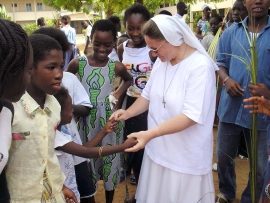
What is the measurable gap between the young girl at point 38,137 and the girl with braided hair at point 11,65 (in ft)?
0.95

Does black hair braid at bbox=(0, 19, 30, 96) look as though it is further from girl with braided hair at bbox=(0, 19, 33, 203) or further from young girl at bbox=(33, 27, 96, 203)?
young girl at bbox=(33, 27, 96, 203)

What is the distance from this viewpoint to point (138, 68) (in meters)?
3.83

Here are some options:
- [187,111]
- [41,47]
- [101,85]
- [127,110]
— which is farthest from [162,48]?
[101,85]

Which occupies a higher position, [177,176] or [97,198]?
[177,176]

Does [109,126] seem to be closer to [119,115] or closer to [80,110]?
[119,115]

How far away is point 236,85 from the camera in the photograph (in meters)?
3.16

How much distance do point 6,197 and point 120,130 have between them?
1943 mm

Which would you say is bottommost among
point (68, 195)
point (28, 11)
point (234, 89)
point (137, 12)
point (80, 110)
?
point (68, 195)

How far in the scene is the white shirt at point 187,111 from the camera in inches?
95.6

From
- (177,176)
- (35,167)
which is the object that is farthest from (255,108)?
(35,167)

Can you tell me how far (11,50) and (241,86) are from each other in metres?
2.50

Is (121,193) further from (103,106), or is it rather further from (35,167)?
(35,167)

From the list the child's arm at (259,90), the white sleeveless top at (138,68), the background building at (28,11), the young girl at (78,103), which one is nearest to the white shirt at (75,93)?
the young girl at (78,103)

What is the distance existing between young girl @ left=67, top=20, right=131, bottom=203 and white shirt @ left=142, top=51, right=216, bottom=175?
0.77 metres
